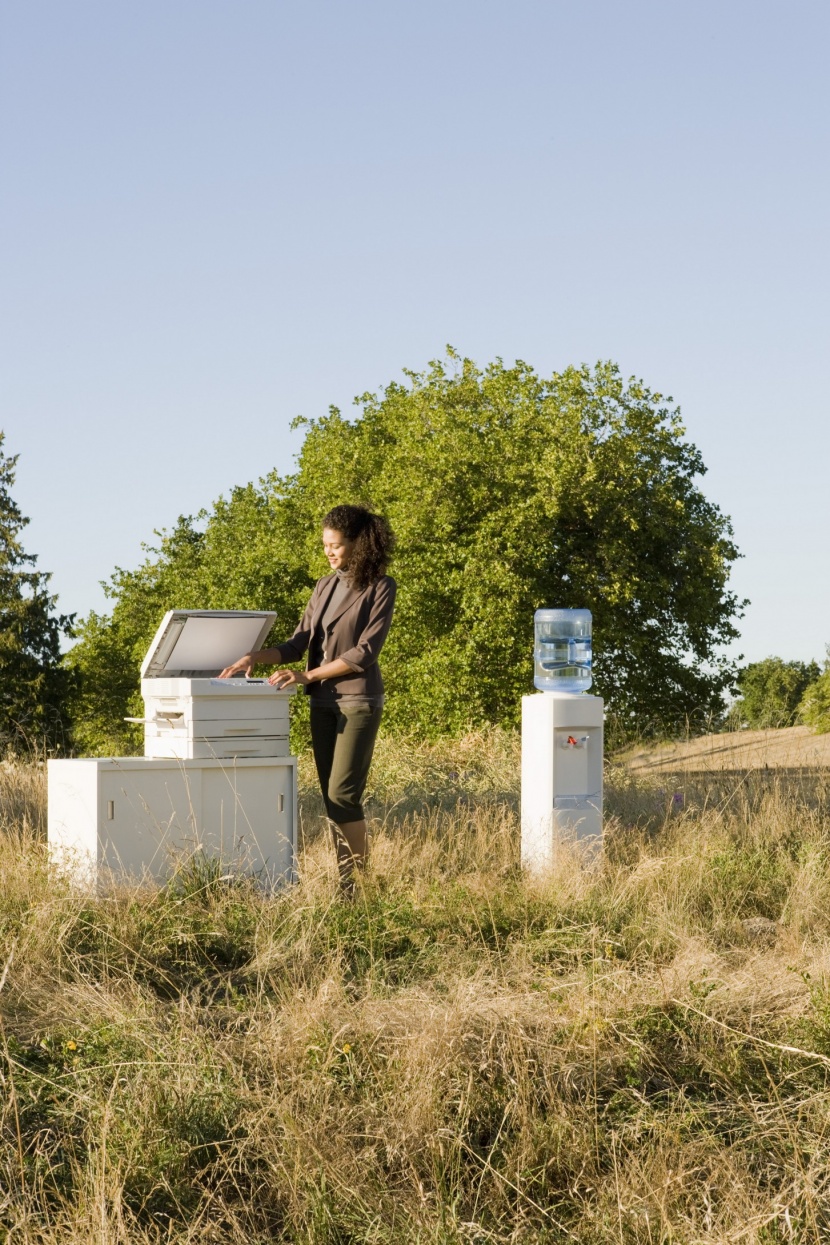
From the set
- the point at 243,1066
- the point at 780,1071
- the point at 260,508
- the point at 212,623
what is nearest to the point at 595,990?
the point at 780,1071

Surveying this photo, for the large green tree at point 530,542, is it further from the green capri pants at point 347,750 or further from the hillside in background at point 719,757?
the green capri pants at point 347,750

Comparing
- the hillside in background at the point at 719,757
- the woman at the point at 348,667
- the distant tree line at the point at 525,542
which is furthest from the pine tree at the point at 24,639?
the woman at the point at 348,667

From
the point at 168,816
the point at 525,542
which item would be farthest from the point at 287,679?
the point at 525,542

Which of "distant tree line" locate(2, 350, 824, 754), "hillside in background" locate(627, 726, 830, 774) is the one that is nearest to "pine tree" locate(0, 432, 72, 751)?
"distant tree line" locate(2, 350, 824, 754)

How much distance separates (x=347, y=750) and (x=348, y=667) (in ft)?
1.59

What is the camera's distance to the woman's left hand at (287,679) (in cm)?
680

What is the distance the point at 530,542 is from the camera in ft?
82.0

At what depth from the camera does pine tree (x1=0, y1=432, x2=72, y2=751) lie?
39281mm

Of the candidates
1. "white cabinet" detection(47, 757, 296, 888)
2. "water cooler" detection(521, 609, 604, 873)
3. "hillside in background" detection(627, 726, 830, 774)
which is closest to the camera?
"white cabinet" detection(47, 757, 296, 888)

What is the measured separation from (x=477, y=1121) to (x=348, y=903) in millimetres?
2549

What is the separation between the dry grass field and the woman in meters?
0.42

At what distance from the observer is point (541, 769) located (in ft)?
25.7

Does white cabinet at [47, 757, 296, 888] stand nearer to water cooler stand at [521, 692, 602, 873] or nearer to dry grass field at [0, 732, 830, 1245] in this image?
dry grass field at [0, 732, 830, 1245]

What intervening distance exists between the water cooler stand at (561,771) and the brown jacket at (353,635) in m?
1.25
